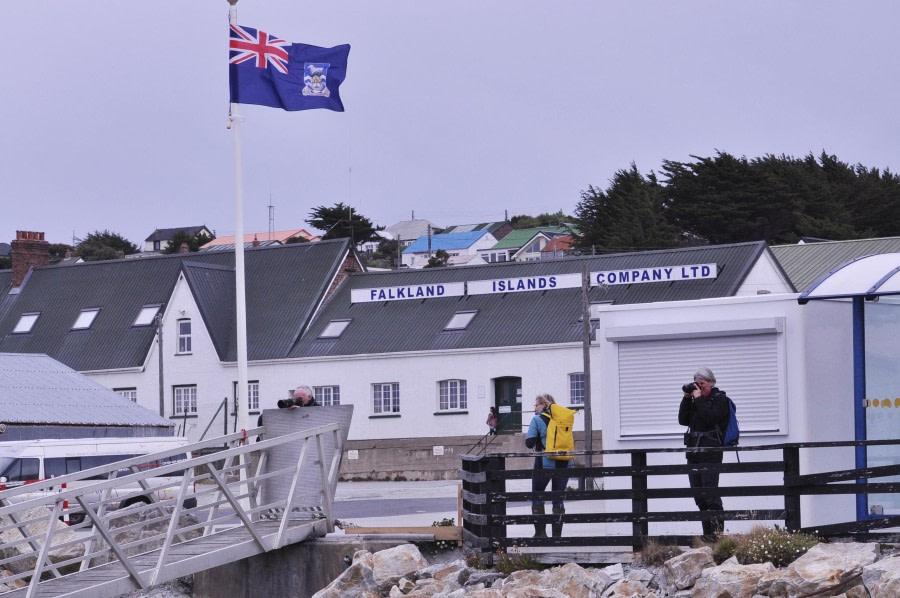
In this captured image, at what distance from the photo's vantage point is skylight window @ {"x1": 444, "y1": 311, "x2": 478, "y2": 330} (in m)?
50.4

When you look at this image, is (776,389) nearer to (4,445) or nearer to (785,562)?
(785,562)

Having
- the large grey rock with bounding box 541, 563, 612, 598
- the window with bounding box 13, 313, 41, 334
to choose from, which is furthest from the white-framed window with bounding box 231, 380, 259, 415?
the large grey rock with bounding box 541, 563, 612, 598

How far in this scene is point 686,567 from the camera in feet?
49.2

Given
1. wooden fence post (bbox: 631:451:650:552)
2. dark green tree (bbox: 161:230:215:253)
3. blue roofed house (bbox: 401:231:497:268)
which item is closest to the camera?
wooden fence post (bbox: 631:451:650:552)

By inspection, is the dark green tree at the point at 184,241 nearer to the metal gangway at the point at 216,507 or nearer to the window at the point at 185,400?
the window at the point at 185,400

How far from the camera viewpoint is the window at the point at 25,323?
5969 cm

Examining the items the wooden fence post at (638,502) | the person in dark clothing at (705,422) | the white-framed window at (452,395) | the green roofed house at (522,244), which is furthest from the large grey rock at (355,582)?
the green roofed house at (522,244)

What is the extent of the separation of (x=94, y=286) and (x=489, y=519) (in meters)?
47.0

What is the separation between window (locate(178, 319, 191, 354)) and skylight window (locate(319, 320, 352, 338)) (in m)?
5.53

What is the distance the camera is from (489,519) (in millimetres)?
16438

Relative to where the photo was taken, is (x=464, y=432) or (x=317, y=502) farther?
(x=464, y=432)

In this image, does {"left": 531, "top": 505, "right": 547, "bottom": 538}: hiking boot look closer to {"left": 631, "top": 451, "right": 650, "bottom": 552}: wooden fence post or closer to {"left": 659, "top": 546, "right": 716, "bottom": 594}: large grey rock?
{"left": 631, "top": 451, "right": 650, "bottom": 552}: wooden fence post

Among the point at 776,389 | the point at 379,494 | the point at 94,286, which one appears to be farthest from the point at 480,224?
the point at 776,389

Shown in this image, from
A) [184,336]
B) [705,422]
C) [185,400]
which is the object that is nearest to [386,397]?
[185,400]
